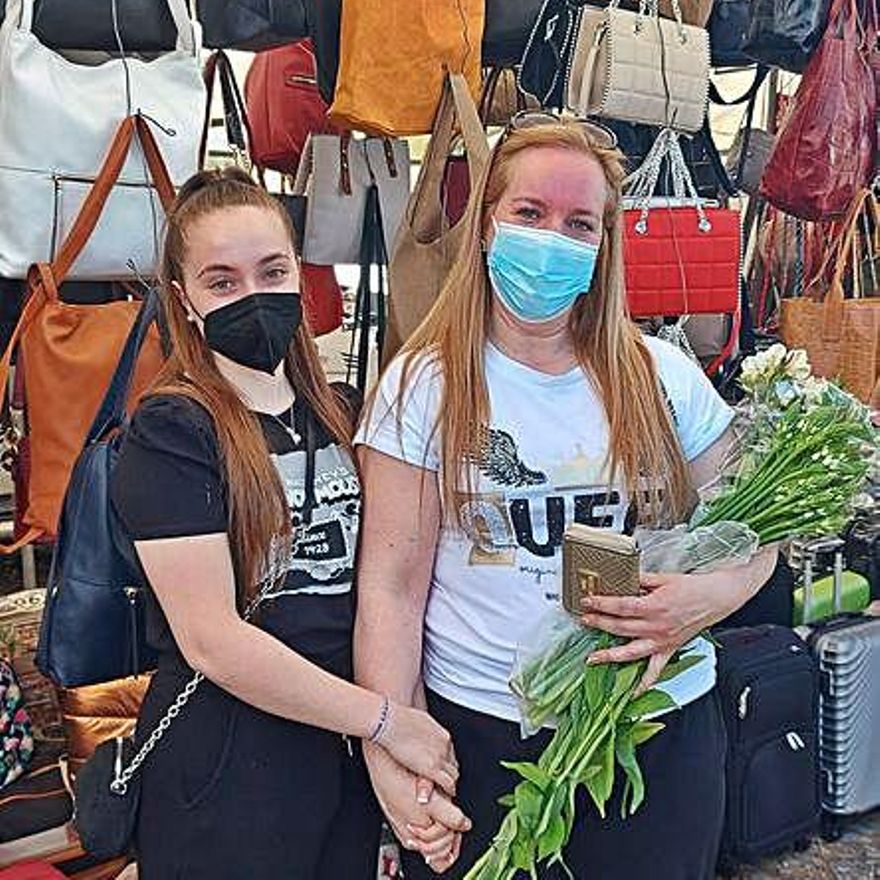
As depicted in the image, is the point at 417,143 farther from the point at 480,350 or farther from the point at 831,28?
the point at 480,350

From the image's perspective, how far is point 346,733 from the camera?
151 centimetres

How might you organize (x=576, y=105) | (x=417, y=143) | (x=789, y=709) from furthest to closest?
1. (x=417, y=143)
2. (x=789, y=709)
3. (x=576, y=105)

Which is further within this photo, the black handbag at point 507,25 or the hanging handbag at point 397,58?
the black handbag at point 507,25

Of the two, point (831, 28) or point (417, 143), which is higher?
point (831, 28)

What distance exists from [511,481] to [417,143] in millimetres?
2253

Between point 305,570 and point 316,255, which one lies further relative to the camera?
point 316,255

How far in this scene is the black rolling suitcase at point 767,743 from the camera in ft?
9.03

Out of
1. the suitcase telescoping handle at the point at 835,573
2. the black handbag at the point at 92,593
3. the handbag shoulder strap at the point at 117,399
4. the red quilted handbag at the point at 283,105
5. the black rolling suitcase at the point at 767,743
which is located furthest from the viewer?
the suitcase telescoping handle at the point at 835,573

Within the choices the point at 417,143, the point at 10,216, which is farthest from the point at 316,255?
the point at 417,143

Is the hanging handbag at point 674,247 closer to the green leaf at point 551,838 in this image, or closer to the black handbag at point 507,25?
the black handbag at point 507,25

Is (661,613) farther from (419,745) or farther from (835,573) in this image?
(835,573)

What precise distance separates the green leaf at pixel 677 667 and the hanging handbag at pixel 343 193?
136cm

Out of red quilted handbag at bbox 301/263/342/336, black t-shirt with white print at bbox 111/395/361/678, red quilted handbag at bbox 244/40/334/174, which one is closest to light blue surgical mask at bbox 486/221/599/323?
black t-shirt with white print at bbox 111/395/361/678

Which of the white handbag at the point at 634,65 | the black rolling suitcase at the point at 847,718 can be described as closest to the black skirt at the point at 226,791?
the white handbag at the point at 634,65
